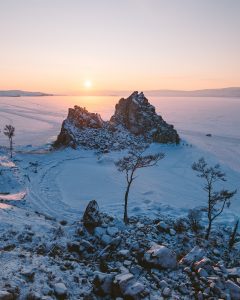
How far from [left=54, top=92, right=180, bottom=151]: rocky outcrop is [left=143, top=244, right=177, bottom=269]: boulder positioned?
45173 mm

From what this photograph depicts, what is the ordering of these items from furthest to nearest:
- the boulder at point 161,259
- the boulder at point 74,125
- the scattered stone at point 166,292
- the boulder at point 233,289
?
the boulder at point 74,125 < the boulder at point 161,259 < the boulder at point 233,289 < the scattered stone at point 166,292

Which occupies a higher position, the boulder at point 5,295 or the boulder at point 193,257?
the boulder at point 5,295

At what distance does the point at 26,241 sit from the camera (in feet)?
67.4

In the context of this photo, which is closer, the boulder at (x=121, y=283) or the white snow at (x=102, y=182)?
the boulder at (x=121, y=283)

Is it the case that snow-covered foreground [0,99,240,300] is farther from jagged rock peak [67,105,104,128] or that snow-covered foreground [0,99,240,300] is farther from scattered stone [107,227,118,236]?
jagged rock peak [67,105,104,128]

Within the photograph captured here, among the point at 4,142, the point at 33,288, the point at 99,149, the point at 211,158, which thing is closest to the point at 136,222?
the point at 33,288

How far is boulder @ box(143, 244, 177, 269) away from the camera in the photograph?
58.0 feet

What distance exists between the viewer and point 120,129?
7294cm

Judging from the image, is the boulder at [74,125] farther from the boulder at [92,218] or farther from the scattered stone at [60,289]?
the scattered stone at [60,289]

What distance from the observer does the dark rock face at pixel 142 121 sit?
70438mm

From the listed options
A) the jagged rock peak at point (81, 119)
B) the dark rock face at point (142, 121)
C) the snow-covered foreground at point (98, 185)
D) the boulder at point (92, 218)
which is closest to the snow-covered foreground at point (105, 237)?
the snow-covered foreground at point (98, 185)

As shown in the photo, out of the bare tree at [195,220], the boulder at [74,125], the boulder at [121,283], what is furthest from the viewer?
the boulder at [74,125]

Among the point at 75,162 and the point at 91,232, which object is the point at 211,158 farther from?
the point at 91,232

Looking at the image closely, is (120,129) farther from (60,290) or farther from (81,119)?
(60,290)
